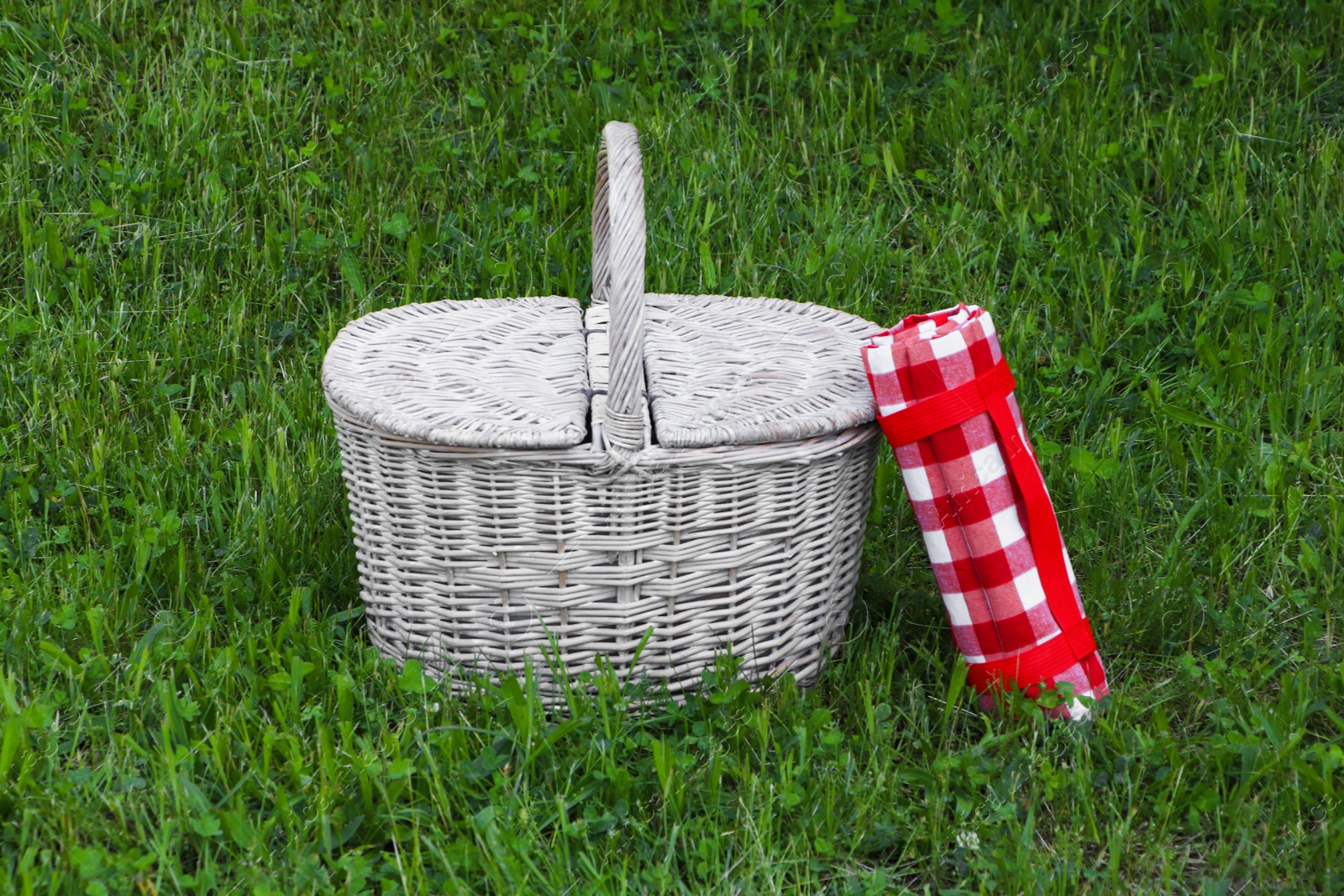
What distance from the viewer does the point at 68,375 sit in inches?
119

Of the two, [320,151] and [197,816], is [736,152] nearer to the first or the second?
[320,151]

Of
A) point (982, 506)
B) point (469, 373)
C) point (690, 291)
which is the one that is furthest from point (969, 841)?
point (690, 291)

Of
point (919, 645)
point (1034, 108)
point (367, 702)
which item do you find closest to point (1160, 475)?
point (919, 645)

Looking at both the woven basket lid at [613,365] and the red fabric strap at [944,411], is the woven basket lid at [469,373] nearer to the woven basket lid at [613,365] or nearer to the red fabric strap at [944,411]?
the woven basket lid at [613,365]

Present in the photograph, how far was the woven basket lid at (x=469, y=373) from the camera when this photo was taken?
77.3 inches

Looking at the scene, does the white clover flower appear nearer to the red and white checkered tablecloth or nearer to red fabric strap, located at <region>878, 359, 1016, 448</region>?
the red and white checkered tablecloth

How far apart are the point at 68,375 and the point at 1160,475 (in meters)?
2.46

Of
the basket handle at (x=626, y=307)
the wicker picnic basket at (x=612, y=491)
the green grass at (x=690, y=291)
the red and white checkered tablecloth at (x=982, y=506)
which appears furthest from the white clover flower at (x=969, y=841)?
the basket handle at (x=626, y=307)

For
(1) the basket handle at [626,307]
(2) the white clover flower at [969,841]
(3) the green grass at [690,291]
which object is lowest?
(2) the white clover flower at [969,841]

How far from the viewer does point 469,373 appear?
87.0 inches

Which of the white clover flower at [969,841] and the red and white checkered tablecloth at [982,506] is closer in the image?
the white clover flower at [969,841]

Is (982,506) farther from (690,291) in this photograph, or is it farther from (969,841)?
(690,291)

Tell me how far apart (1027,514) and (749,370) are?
1.69ft

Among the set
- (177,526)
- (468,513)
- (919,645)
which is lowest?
(919,645)
